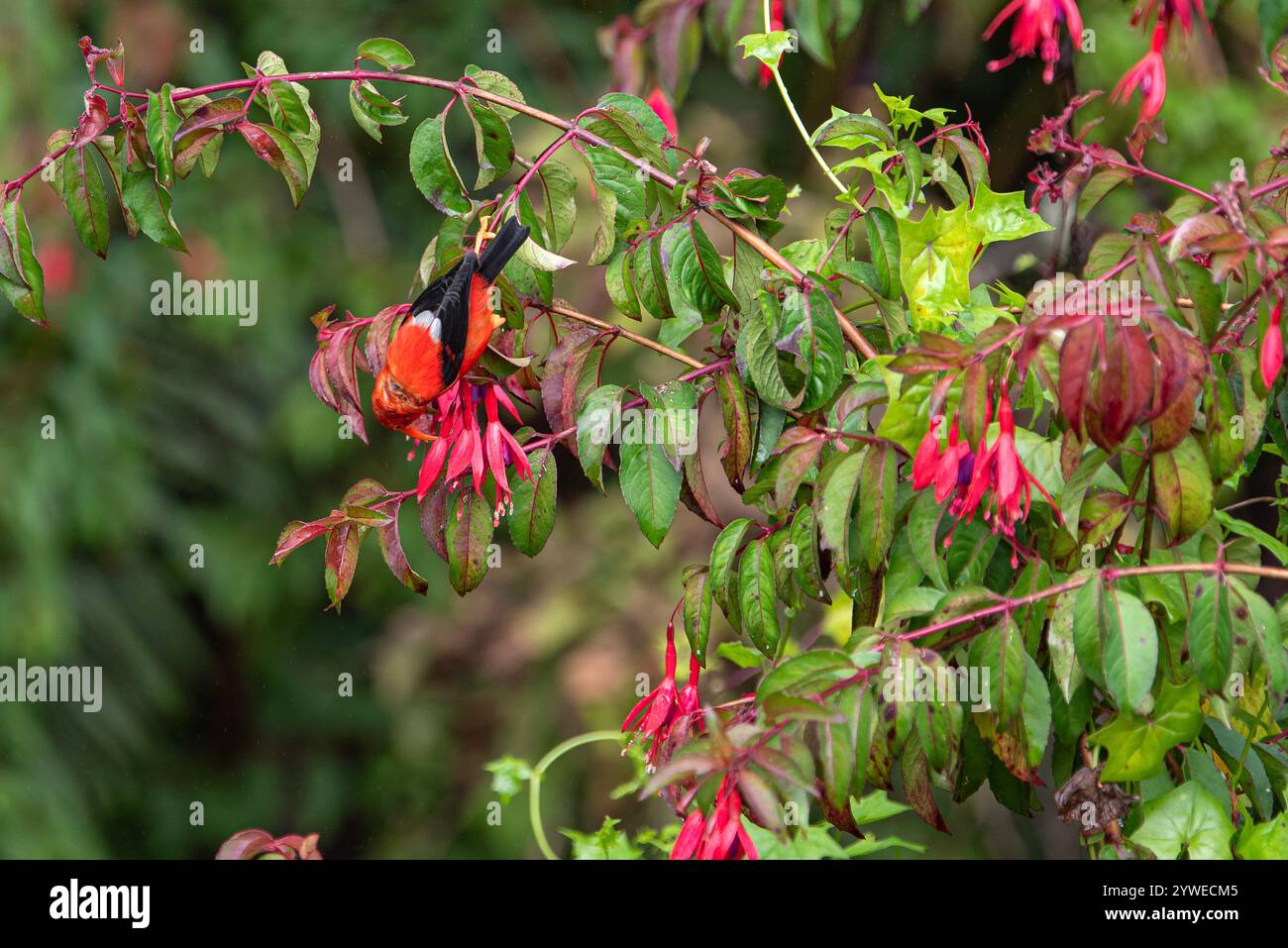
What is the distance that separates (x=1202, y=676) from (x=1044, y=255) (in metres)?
0.93

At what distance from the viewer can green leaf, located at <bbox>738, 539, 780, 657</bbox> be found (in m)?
0.81

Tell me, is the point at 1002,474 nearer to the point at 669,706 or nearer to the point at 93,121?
the point at 669,706

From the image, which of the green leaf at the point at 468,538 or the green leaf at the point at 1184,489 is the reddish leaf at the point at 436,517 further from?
the green leaf at the point at 1184,489

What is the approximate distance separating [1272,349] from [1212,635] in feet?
0.49

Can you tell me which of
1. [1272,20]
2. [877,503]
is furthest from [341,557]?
[1272,20]

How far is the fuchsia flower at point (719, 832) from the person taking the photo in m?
0.63

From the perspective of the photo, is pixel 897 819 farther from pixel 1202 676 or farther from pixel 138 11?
pixel 138 11

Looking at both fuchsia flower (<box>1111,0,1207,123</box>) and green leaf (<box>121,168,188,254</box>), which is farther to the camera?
fuchsia flower (<box>1111,0,1207,123</box>)

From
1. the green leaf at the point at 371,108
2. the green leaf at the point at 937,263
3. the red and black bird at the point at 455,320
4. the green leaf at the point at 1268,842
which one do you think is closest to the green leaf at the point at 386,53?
the green leaf at the point at 371,108

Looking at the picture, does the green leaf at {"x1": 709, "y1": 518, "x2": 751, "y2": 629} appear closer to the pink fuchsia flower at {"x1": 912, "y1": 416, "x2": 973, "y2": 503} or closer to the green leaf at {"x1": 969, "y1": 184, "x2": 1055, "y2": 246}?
the pink fuchsia flower at {"x1": 912, "y1": 416, "x2": 973, "y2": 503}

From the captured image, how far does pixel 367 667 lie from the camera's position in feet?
7.69

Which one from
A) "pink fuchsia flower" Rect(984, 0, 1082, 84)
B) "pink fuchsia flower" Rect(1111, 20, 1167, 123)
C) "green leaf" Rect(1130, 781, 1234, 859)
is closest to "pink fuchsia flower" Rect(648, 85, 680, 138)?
"pink fuchsia flower" Rect(984, 0, 1082, 84)

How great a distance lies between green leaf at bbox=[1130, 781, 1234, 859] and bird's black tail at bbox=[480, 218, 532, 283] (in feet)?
1.68
